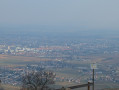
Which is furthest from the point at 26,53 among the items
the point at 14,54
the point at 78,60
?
the point at 78,60

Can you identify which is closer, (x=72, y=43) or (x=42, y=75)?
(x=42, y=75)

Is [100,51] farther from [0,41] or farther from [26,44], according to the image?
[0,41]

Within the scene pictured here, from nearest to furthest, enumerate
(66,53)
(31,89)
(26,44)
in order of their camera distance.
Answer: (31,89) → (66,53) → (26,44)

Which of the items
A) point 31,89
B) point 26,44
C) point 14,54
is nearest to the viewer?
point 31,89

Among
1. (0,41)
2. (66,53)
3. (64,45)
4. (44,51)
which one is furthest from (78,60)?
(0,41)

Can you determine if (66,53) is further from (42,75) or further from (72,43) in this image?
(42,75)

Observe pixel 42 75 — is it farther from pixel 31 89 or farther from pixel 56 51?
pixel 56 51

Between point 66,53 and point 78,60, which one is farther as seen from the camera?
point 66,53

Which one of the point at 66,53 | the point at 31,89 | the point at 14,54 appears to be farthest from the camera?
the point at 66,53

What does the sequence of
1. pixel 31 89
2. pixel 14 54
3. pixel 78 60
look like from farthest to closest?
1. pixel 14 54
2. pixel 78 60
3. pixel 31 89
